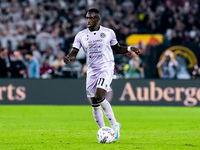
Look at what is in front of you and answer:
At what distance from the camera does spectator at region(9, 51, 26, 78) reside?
21141 millimetres

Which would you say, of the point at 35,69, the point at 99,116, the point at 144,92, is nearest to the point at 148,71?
the point at 144,92

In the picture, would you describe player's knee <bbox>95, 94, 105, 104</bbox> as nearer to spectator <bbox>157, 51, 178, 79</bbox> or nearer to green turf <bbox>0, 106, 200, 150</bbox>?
green turf <bbox>0, 106, 200, 150</bbox>

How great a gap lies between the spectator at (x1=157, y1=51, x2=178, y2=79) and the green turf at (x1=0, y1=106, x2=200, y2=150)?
5.31 feet

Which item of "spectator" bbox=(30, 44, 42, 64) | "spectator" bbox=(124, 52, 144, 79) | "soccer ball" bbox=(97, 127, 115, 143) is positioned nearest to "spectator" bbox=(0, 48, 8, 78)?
"spectator" bbox=(30, 44, 42, 64)

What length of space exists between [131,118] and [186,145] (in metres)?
6.55

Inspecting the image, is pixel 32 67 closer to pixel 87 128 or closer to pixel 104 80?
pixel 87 128

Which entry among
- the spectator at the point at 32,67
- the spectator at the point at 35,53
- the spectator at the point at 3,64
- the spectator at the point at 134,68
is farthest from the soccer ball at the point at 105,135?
the spectator at the point at 35,53

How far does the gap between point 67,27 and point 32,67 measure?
396 cm

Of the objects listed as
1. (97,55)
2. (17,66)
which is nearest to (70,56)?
(97,55)

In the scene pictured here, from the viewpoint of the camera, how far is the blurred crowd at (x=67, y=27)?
70.2 feet

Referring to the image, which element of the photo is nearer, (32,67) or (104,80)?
(104,80)

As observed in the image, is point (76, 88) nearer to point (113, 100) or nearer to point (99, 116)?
point (113, 100)

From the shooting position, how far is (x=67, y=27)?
2447 cm

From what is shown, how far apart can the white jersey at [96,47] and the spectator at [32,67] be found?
1128 centimetres
